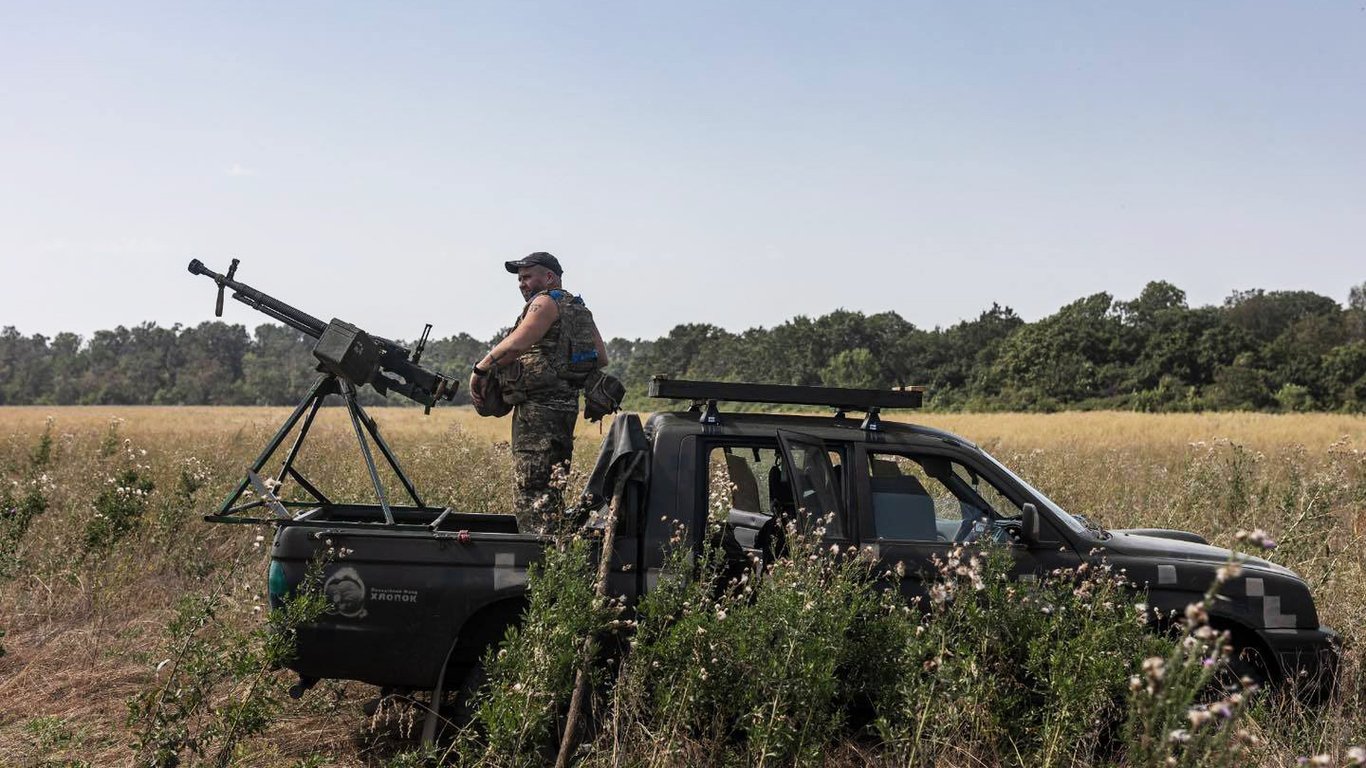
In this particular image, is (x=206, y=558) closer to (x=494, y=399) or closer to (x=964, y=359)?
(x=494, y=399)

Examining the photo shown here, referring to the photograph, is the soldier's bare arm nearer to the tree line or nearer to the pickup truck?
the pickup truck

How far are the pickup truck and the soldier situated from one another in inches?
29.5

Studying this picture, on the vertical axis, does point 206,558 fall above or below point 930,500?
below

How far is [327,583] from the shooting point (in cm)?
472

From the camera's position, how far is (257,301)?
605cm

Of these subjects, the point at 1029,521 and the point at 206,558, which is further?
the point at 206,558

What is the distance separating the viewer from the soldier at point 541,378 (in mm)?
5812

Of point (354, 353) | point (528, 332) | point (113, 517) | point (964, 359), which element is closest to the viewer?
point (354, 353)

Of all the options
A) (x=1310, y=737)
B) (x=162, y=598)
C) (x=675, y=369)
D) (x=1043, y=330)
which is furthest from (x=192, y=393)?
(x=1310, y=737)

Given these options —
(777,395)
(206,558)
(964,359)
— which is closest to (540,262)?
(777,395)

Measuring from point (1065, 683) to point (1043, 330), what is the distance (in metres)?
63.8

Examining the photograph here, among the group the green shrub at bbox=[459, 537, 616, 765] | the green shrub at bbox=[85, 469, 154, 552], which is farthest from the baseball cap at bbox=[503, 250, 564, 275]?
the green shrub at bbox=[85, 469, 154, 552]

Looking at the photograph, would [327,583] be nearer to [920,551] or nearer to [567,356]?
[567,356]

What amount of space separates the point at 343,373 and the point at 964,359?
69752 millimetres
